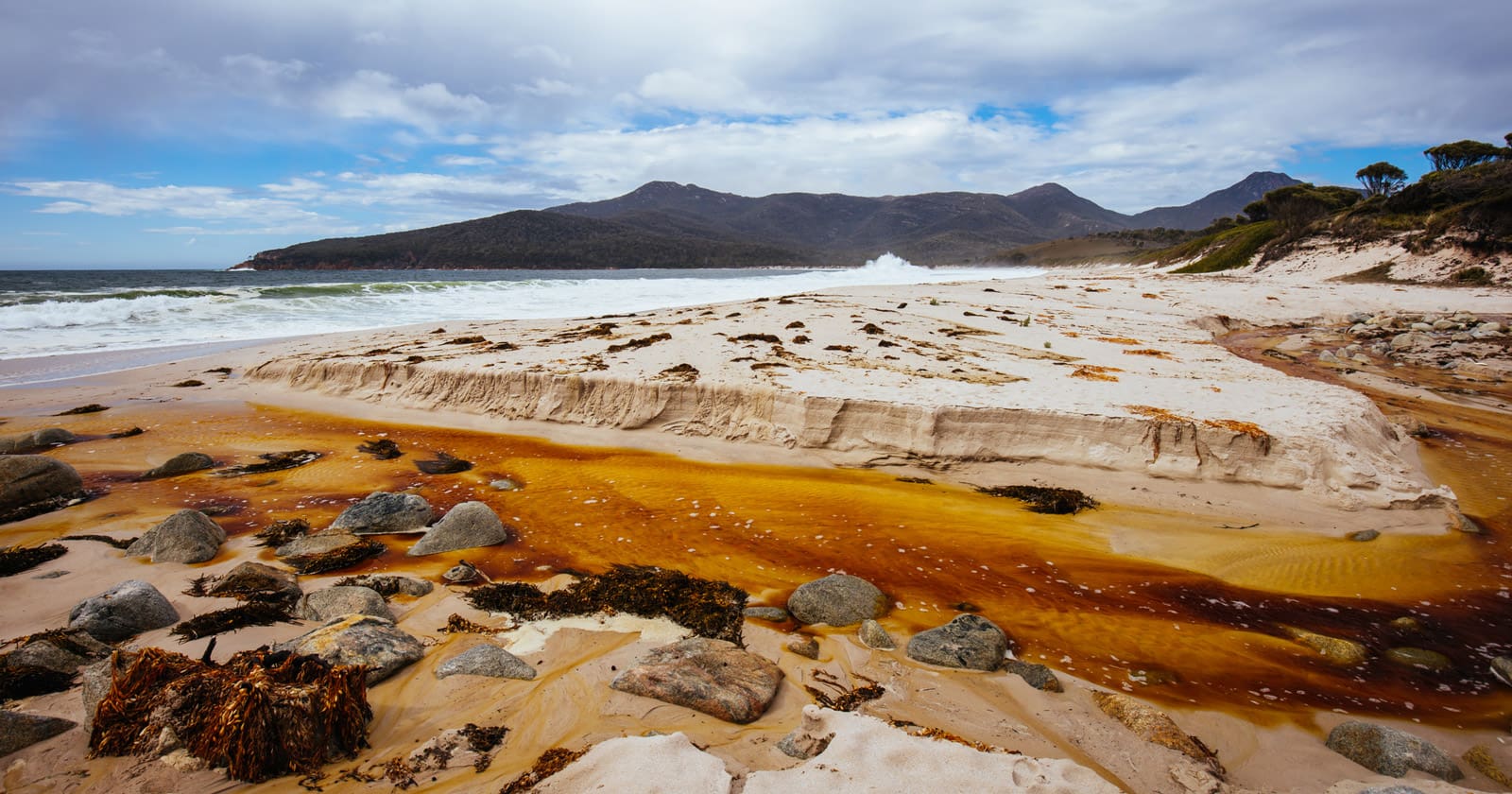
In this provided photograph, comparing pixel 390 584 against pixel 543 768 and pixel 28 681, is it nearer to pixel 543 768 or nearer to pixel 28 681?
pixel 28 681

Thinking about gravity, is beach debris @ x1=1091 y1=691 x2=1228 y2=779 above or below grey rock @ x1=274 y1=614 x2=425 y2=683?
below

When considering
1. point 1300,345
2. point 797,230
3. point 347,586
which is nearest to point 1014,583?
point 347,586

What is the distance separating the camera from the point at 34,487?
6734 mm

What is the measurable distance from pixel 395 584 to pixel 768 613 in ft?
10.2

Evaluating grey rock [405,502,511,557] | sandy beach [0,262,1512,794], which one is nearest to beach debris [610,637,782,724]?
sandy beach [0,262,1512,794]

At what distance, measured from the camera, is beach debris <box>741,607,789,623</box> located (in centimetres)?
473

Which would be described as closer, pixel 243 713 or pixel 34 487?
pixel 243 713

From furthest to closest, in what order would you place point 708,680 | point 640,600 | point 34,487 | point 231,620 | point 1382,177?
point 1382,177 → point 34,487 → point 640,600 → point 231,620 → point 708,680

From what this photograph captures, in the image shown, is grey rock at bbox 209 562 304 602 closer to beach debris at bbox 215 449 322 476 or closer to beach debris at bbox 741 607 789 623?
beach debris at bbox 741 607 789 623

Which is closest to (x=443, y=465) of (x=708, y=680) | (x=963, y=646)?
(x=708, y=680)

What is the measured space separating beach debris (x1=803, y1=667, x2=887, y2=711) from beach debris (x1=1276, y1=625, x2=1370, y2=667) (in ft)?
11.0

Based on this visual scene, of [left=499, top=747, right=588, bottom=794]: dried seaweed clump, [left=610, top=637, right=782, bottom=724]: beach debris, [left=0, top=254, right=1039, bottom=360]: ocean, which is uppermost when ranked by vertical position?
[left=0, top=254, right=1039, bottom=360]: ocean

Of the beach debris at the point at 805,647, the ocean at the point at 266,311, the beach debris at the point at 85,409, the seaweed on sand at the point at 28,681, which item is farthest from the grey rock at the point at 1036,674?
the ocean at the point at 266,311

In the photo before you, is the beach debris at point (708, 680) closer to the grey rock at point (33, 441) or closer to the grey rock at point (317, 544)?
the grey rock at point (317, 544)
